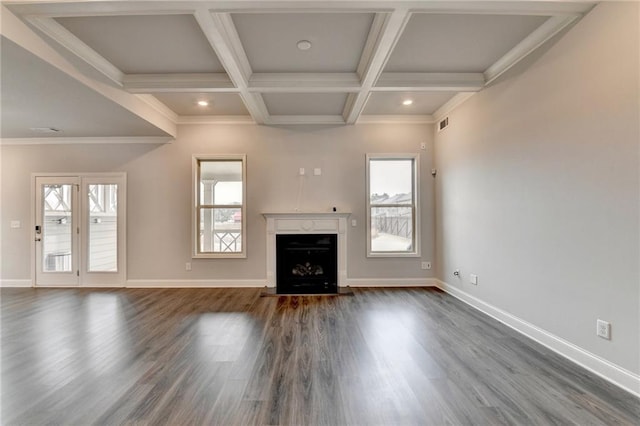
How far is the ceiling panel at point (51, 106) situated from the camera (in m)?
2.58

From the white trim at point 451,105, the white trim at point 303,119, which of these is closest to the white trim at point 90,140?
the white trim at point 303,119

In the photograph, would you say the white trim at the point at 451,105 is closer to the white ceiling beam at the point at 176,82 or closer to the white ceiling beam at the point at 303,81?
the white ceiling beam at the point at 303,81

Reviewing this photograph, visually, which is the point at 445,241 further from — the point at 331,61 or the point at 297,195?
the point at 331,61

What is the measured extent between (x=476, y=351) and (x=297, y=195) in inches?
134

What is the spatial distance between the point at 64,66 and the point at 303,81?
2404 mm

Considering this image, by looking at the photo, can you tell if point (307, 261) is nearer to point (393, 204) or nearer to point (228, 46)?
point (393, 204)

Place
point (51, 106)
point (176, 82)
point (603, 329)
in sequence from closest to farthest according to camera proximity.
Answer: point (603, 329) → point (176, 82) → point (51, 106)

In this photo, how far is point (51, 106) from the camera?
3508mm

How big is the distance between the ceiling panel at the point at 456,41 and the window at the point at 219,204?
314 cm

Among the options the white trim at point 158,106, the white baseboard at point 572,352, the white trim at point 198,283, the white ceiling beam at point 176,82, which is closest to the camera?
the white baseboard at point 572,352

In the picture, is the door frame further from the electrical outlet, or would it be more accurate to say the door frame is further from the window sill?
the electrical outlet

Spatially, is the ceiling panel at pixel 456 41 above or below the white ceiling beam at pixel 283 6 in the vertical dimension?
above

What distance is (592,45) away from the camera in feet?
7.15

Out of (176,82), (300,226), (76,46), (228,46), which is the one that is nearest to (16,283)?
(76,46)
